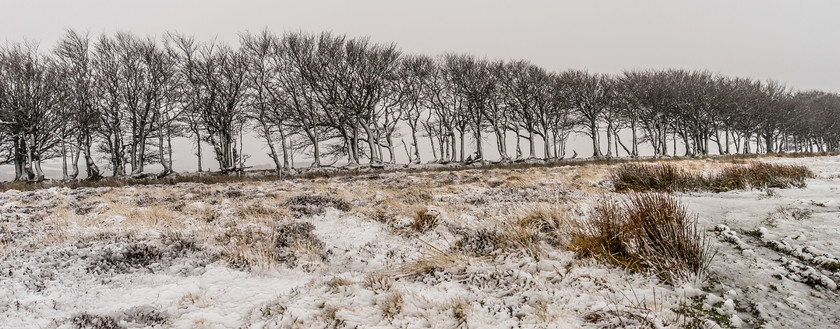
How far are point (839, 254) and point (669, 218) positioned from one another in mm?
1249

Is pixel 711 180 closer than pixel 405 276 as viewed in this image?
No

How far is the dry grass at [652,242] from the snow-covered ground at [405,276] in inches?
5.1

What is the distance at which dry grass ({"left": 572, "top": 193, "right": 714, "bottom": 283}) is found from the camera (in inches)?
103

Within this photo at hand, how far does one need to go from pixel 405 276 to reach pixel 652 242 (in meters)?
2.19

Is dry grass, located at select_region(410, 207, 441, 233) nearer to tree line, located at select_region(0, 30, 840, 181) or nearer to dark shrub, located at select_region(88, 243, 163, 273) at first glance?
dark shrub, located at select_region(88, 243, 163, 273)

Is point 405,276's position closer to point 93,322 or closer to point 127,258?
point 93,322

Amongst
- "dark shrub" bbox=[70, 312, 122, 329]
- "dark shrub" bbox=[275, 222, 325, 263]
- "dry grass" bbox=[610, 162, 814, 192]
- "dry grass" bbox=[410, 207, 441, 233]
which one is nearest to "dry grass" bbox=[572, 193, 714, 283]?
"dry grass" bbox=[410, 207, 441, 233]

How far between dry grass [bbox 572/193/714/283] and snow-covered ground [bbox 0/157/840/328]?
0.13 m

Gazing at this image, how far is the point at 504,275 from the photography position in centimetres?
289

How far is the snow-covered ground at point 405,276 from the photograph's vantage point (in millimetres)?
2256

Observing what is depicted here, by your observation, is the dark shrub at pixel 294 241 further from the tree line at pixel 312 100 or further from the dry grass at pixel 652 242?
the tree line at pixel 312 100

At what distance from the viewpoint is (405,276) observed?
10.1 ft

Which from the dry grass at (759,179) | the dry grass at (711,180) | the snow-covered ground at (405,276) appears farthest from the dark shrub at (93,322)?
the dry grass at (759,179)

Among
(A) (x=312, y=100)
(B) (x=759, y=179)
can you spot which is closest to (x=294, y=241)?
(B) (x=759, y=179)
